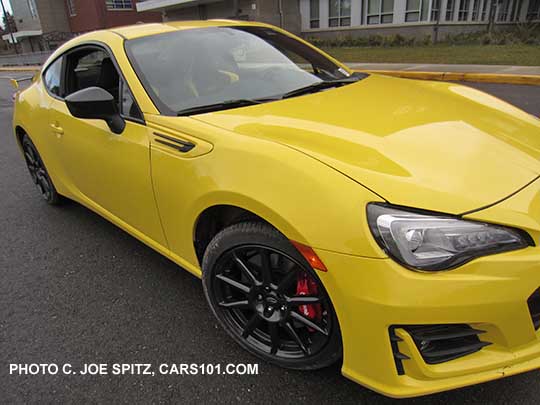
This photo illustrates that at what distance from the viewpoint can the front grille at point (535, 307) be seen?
1.44 meters

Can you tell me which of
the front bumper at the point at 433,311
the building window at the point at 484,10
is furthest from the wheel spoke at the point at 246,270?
the building window at the point at 484,10

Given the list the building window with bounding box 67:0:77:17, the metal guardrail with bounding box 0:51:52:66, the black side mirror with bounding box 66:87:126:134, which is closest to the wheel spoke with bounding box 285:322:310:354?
the black side mirror with bounding box 66:87:126:134

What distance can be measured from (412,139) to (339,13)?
22613 millimetres

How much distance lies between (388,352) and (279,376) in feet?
2.16

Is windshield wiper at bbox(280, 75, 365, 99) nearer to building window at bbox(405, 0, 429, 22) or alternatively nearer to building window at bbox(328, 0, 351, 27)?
building window at bbox(405, 0, 429, 22)

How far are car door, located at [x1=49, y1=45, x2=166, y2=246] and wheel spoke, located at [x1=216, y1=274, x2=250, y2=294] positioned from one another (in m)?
0.53

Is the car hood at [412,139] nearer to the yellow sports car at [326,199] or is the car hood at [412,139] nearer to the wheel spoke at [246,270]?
the yellow sports car at [326,199]

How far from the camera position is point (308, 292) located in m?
1.72

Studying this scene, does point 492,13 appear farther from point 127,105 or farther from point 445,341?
point 445,341

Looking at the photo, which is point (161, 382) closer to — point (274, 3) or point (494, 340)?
point (494, 340)

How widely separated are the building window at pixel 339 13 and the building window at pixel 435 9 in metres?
4.27

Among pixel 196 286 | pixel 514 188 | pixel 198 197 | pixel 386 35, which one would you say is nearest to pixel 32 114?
pixel 196 286

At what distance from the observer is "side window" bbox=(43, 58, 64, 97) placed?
324cm

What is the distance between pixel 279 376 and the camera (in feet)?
6.43
